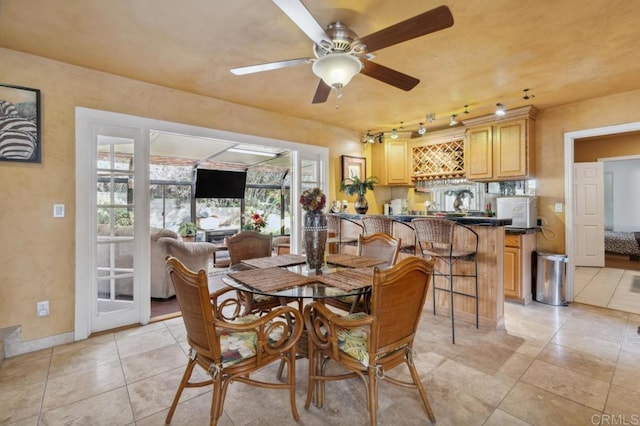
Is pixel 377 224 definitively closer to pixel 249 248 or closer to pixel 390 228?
pixel 390 228

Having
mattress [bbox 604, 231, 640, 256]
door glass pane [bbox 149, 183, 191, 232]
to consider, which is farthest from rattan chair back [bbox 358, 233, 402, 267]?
mattress [bbox 604, 231, 640, 256]

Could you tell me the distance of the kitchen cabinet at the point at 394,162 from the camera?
5352mm

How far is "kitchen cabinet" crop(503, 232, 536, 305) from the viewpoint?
3604mm

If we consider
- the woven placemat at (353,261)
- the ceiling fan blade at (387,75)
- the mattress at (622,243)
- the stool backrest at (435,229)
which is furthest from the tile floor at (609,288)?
the ceiling fan blade at (387,75)

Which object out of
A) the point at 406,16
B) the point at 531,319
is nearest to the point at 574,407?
the point at 531,319

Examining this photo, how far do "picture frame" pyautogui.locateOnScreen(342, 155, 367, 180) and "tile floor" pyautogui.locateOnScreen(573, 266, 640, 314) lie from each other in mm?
3469

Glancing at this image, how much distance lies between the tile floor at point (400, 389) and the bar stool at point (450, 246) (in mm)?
487

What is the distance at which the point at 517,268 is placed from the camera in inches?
143

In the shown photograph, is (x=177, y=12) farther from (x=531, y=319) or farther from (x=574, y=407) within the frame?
(x=531, y=319)

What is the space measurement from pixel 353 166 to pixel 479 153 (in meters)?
1.92

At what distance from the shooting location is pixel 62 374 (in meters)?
→ 2.22

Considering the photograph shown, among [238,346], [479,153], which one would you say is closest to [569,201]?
[479,153]

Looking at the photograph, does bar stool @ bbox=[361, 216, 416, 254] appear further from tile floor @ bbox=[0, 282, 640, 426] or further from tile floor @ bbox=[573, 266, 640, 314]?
tile floor @ bbox=[573, 266, 640, 314]

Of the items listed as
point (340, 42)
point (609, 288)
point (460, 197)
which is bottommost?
point (609, 288)
